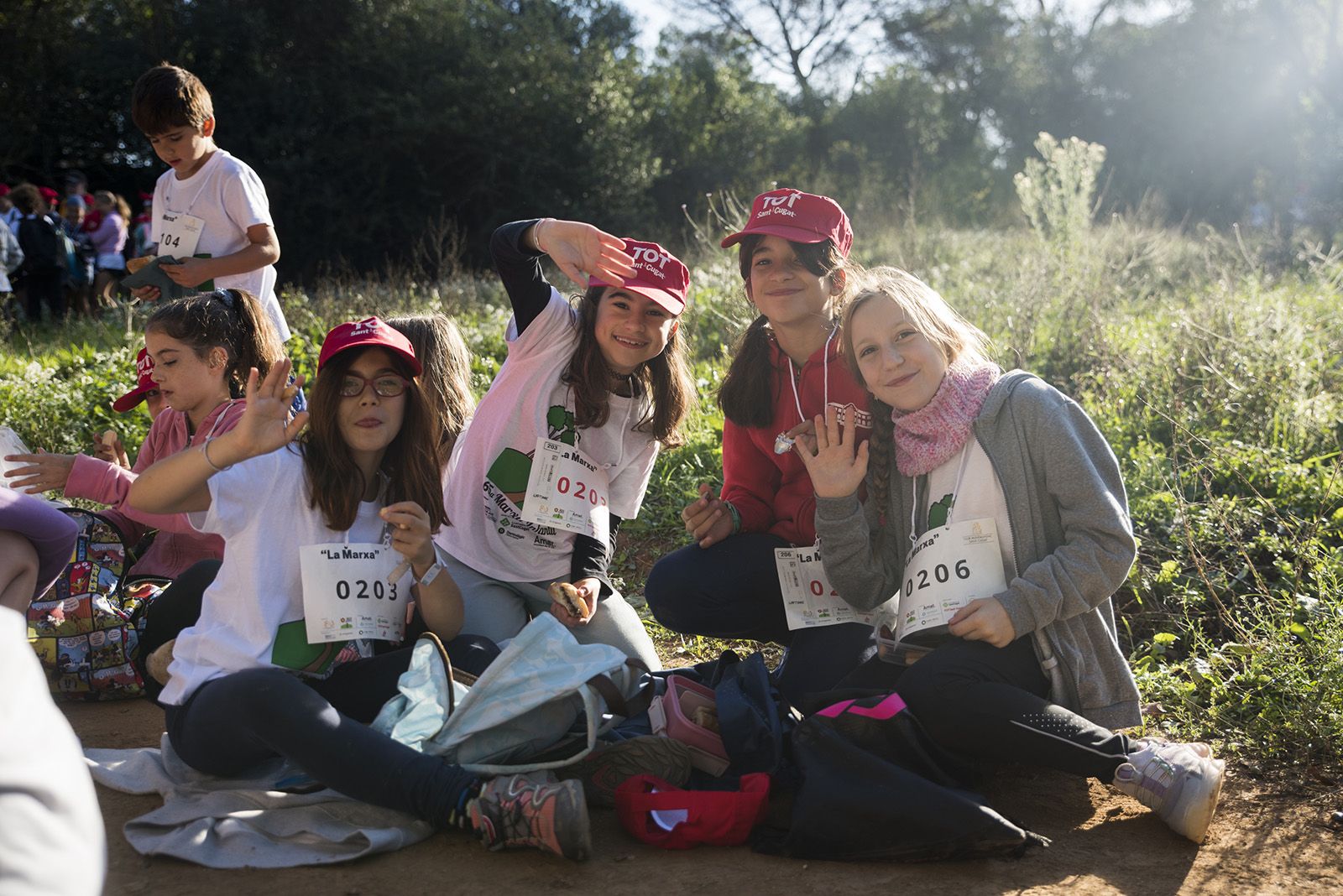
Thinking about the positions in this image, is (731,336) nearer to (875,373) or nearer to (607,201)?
(875,373)

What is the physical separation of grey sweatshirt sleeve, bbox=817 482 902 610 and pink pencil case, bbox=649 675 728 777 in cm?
48

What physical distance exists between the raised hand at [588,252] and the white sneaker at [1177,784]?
1820mm

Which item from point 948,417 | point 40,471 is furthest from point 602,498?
point 40,471

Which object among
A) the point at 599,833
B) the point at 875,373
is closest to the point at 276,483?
the point at 599,833

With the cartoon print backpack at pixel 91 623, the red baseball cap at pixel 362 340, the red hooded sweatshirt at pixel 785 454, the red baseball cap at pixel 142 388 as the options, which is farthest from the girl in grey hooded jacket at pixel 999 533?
the red baseball cap at pixel 142 388

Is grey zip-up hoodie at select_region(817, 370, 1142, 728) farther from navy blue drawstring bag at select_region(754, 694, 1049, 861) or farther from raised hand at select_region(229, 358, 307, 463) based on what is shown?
raised hand at select_region(229, 358, 307, 463)

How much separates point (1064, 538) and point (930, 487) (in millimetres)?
362

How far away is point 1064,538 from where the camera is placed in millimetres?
2898

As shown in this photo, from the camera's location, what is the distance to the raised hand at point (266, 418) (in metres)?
2.67

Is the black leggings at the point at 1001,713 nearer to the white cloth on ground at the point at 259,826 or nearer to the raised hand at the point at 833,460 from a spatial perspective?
the raised hand at the point at 833,460

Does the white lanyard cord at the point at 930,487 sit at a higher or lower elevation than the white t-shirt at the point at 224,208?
lower

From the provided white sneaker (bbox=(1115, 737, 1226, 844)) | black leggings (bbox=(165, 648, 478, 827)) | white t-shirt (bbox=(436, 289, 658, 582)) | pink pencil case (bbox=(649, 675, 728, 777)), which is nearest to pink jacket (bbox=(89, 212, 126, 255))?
white t-shirt (bbox=(436, 289, 658, 582))

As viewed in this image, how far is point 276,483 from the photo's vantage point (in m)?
2.86

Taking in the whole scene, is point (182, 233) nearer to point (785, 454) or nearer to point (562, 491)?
point (562, 491)
